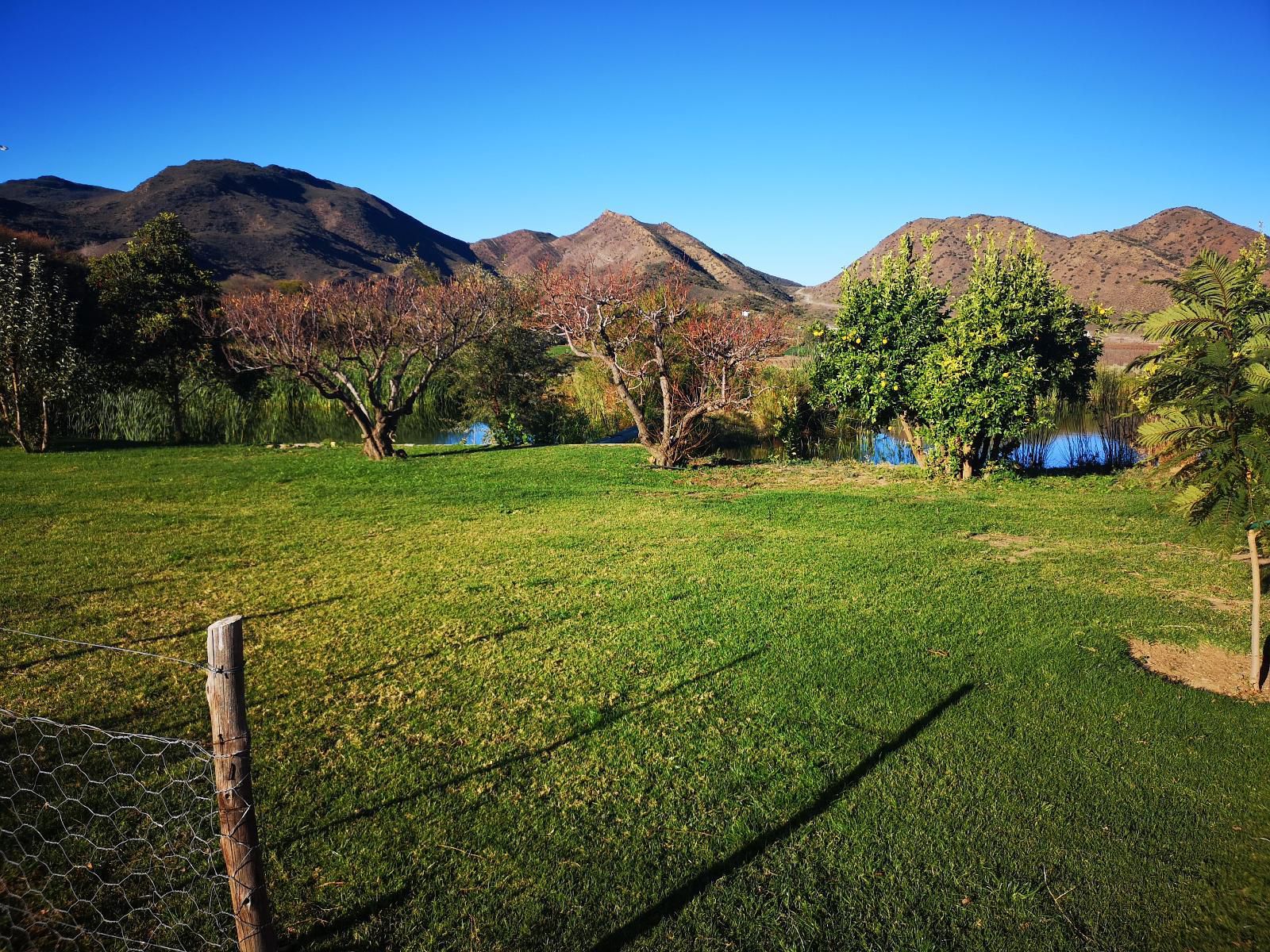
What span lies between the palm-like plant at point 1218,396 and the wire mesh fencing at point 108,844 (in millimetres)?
6271

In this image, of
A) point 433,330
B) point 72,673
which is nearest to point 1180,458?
point 72,673

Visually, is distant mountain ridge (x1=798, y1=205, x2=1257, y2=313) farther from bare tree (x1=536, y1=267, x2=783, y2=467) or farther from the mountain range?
bare tree (x1=536, y1=267, x2=783, y2=467)

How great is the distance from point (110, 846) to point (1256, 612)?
24.2ft

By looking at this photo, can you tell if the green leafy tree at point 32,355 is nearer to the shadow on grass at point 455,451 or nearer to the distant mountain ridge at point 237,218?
the shadow on grass at point 455,451

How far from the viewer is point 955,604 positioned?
6.98 m

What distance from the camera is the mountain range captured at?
38.1 metres

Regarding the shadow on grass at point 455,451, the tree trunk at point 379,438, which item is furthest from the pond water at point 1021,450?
the tree trunk at point 379,438

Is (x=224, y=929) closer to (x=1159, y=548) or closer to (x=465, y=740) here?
(x=465, y=740)

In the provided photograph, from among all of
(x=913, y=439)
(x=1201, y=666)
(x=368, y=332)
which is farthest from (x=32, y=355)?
(x=1201, y=666)

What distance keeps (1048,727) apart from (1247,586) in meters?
4.61

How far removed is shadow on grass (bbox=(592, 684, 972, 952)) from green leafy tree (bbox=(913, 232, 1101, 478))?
9640 mm

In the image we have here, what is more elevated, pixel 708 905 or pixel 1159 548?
pixel 1159 548

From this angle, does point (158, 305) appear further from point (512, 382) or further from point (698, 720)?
point (698, 720)

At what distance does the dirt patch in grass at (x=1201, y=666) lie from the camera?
210 inches
